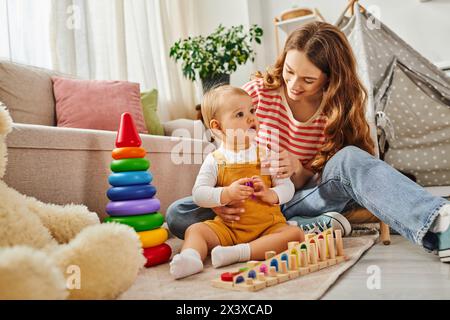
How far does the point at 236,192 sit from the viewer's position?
3.53 feet

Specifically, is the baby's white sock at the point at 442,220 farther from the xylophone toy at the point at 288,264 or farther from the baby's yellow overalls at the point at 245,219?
the baby's yellow overalls at the point at 245,219

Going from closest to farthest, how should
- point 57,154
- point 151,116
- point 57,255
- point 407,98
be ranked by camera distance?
point 57,255
point 57,154
point 407,98
point 151,116

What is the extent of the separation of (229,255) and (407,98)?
130cm

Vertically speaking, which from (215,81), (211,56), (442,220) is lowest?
(442,220)

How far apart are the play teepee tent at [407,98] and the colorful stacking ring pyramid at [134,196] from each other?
3.95 feet

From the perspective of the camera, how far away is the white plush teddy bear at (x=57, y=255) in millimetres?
536

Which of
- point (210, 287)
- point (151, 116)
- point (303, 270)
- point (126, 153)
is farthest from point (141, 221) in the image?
point (151, 116)

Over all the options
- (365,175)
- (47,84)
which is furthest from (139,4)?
(365,175)

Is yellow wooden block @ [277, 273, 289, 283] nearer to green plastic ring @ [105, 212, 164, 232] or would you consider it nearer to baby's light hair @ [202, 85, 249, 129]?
green plastic ring @ [105, 212, 164, 232]

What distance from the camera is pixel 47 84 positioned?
179 centimetres

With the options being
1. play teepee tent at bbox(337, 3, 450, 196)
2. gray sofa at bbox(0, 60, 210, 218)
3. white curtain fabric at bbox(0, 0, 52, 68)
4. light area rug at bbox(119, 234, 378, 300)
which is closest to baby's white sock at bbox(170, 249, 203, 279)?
light area rug at bbox(119, 234, 378, 300)

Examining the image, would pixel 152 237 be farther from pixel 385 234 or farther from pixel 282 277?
pixel 385 234

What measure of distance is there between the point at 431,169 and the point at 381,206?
1.07m

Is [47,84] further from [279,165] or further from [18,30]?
[279,165]
